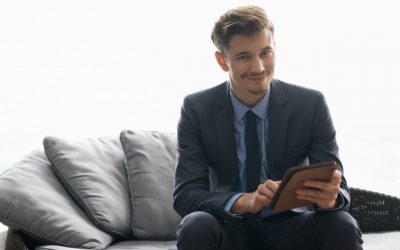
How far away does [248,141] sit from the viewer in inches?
84.7

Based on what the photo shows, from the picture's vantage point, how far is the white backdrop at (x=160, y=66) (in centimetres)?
344

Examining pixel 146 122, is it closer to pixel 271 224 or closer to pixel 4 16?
pixel 4 16

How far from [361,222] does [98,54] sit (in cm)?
156

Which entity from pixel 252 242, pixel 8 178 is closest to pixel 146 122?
pixel 8 178

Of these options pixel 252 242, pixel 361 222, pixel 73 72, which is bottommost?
pixel 361 222

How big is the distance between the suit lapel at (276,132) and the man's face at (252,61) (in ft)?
0.21

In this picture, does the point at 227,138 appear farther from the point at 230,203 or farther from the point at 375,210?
the point at 375,210

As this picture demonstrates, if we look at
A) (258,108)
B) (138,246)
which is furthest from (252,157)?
(138,246)

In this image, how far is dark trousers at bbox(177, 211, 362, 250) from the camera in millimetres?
1808

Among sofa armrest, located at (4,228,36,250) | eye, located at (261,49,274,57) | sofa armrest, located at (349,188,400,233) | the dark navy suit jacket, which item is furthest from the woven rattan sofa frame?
sofa armrest, located at (4,228,36,250)

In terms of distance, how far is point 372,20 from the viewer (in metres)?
3.45

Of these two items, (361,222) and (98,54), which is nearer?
(361,222)

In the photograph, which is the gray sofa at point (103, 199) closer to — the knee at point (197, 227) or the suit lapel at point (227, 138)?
the suit lapel at point (227, 138)

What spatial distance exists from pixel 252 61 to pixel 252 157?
0.96 ft
